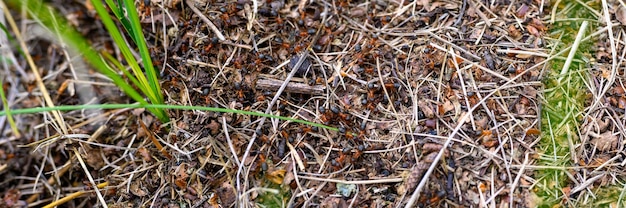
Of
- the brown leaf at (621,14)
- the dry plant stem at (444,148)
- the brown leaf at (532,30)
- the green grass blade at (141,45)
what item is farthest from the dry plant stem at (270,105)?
the brown leaf at (621,14)

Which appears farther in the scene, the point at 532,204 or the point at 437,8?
the point at 437,8

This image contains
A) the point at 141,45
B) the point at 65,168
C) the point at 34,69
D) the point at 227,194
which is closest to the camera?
the point at 141,45

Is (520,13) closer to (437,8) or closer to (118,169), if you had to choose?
(437,8)

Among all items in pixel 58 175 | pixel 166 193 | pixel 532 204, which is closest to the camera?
pixel 532 204

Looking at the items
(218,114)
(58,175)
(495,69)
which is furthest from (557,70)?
(58,175)

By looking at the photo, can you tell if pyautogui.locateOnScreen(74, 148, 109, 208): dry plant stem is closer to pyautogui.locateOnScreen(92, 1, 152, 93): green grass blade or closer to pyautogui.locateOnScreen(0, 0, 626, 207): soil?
pyautogui.locateOnScreen(0, 0, 626, 207): soil

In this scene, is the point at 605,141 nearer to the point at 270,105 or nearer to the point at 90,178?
the point at 270,105

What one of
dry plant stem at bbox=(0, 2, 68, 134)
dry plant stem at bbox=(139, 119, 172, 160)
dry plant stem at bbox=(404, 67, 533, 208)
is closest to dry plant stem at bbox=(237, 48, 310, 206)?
dry plant stem at bbox=(139, 119, 172, 160)

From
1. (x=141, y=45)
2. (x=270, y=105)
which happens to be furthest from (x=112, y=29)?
(x=270, y=105)

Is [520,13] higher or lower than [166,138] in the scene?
higher
